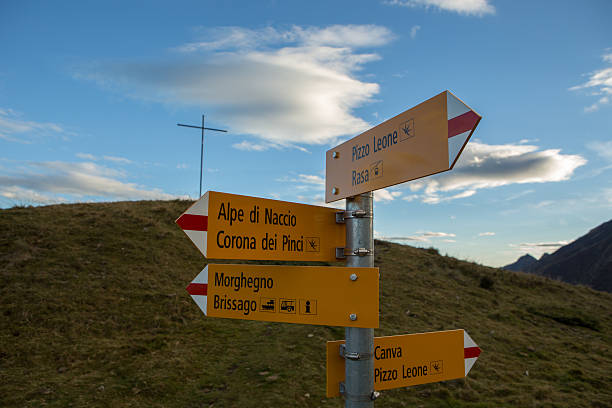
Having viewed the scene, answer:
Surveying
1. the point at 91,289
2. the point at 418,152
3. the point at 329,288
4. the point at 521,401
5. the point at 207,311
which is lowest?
the point at 521,401

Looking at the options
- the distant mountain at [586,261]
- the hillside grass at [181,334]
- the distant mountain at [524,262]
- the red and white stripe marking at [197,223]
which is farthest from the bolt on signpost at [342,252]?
the distant mountain at [524,262]

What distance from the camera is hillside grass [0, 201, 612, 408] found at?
679 cm

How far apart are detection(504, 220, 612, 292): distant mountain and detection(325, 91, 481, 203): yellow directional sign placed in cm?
6378

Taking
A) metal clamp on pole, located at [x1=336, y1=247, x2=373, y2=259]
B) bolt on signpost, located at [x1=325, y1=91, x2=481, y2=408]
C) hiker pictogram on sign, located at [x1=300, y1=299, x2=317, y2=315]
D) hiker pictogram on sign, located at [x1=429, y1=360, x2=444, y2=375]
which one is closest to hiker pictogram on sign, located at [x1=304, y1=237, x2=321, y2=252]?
metal clamp on pole, located at [x1=336, y1=247, x2=373, y2=259]

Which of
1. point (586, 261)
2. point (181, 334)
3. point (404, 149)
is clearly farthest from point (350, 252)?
point (586, 261)

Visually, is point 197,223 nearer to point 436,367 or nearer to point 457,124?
point 457,124

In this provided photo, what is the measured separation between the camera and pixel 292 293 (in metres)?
2.71

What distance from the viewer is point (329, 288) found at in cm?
259

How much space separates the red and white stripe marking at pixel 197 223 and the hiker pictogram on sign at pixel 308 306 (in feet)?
2.69

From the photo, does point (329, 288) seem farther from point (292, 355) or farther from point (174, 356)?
point (174, 356)

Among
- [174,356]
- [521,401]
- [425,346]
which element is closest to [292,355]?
[174,356]

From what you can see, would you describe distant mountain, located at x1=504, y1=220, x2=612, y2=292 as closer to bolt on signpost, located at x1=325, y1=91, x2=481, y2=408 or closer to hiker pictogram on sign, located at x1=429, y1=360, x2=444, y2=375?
hiker pictogram on sign, located at x1=429, y1=360, x2=444, y2=375

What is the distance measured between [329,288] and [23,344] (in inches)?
340

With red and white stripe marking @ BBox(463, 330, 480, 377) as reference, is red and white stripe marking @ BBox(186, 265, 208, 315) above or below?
above
